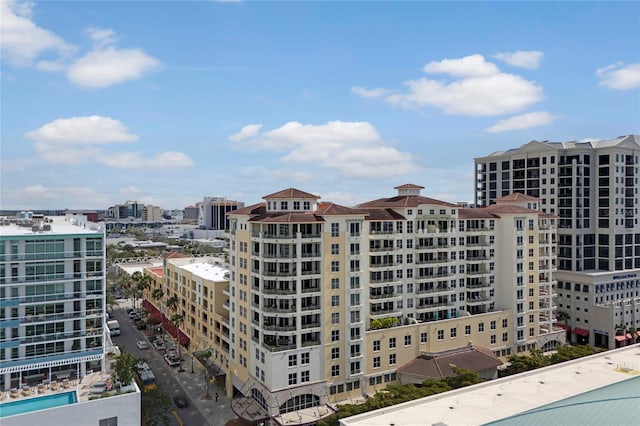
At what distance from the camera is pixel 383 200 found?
6228cm

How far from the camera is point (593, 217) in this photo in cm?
7969

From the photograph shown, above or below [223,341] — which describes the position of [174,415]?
below

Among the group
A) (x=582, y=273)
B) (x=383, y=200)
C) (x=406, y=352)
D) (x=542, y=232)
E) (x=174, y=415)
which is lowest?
(x=174, y=415)

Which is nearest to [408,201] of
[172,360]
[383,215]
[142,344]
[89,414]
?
[383,215]

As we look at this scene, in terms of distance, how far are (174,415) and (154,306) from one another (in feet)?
131

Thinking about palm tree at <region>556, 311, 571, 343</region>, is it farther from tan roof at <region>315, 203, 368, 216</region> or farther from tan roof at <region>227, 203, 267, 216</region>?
tan roof at <region>227, 203, 267, 216</region>

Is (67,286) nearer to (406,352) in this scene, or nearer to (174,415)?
(174,415)

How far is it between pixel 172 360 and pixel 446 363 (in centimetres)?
3584

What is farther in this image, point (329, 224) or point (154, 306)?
point (154, 306)

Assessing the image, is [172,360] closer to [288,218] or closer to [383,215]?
[288,218]

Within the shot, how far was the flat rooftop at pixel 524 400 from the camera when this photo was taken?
99.8 ft

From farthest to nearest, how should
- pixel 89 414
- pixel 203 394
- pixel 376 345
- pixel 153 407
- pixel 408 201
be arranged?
1. pixel 408 201
2. pixel 203 394
3. pixel 376 345
4. pixel 153 407
5. pixel 89 414

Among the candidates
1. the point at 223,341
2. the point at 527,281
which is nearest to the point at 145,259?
the point at 223,341

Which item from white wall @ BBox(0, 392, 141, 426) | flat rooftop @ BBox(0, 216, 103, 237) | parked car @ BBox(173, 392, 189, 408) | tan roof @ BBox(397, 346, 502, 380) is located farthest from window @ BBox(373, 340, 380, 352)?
flat rooftop @ BBox(0, 216, 103, 237)
